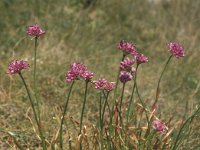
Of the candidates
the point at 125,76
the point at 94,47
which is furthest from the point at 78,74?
the point at 94,47

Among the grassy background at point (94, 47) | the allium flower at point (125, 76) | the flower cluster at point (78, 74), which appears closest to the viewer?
the flower cluster at point (78, 74)

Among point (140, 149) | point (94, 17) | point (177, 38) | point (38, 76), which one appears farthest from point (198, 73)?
point (140, 149)

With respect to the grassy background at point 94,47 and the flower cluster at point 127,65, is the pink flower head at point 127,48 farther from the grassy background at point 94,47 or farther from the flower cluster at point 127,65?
the grassy background at point 94,47

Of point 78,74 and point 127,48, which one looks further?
point 127,48

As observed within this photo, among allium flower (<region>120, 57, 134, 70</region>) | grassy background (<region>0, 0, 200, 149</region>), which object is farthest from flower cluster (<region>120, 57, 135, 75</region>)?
grassy background (<region>0, 0, 200, 149</region>)

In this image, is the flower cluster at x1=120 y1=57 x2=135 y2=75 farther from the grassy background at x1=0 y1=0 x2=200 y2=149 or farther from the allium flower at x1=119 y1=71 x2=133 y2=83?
the grassy background at x1=0 y1=0 x2=200 y2=149

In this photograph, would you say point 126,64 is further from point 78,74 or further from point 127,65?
point 78,74

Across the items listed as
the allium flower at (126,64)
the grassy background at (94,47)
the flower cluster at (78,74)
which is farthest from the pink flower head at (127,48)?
the grassy background at (94,47)

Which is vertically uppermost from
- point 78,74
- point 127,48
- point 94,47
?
point 94,47
